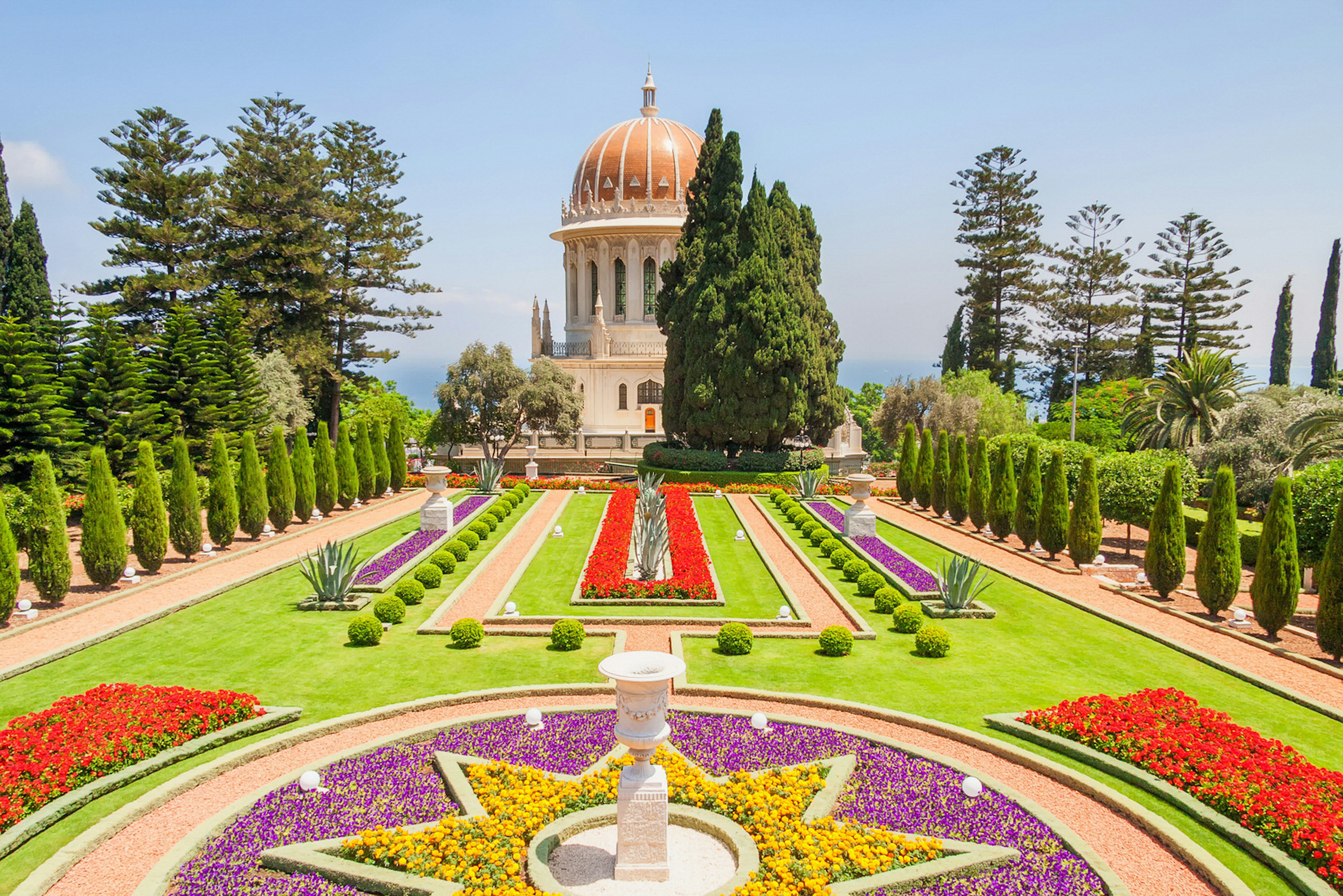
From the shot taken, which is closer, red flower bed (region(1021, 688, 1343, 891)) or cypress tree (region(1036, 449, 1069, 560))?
red flower bed (region(1021, 688, 1343, 891))

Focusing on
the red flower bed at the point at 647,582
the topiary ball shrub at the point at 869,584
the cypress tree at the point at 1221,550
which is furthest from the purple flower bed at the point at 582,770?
the cypress tree at the point at 1221,550

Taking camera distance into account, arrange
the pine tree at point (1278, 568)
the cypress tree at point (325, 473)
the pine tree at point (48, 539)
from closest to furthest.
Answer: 1. the pine tree at point (1278, 568)
2. the pine tree at point (48, 539)
3. the cypress tree at point (325, 473)

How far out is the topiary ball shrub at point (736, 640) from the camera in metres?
12.8

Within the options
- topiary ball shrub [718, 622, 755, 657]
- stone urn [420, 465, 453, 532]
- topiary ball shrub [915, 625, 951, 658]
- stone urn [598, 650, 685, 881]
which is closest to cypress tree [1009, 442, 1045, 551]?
topiary ball shrub [915, 625, 951, 658]

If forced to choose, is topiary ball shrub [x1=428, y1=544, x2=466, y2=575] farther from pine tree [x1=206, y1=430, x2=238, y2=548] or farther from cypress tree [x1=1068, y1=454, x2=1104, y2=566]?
cypress tree [x1=1068, y1=454, x2=1104, y2=566]

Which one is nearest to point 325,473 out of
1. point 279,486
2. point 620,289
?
point 279,486

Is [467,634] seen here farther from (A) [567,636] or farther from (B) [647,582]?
(B) [647,582]

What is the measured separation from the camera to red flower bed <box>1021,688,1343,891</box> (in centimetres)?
740

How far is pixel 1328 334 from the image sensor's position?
49.3 meters

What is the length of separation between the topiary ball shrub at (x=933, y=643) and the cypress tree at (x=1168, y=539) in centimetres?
658

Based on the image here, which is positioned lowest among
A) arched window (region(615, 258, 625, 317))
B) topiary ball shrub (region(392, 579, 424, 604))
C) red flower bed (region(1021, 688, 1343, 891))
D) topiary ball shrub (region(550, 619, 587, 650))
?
red flower bed (region(1021, 688, 1343, 891))

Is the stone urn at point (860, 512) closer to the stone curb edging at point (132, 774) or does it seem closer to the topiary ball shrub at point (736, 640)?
the topiary ball shrub at point (736, 640)

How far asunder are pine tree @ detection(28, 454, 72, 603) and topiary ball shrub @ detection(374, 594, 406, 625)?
5.52 m

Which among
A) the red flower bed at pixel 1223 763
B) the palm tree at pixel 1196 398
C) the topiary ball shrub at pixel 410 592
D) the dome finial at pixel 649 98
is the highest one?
the dome finial at pixel 649 98
